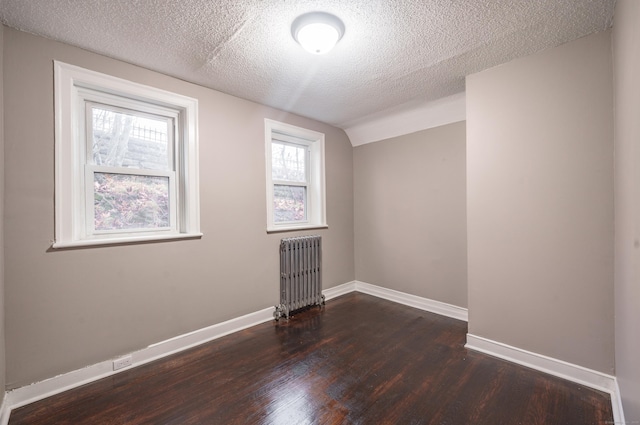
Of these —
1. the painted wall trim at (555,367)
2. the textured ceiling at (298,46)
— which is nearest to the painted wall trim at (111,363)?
the painted wall trim at (555,367)

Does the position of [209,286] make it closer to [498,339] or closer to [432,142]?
[498,339]

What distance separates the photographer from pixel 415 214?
3383 mm

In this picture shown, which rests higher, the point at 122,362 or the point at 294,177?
the point at 294,177

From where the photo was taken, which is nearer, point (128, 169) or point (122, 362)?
point (122, 362)

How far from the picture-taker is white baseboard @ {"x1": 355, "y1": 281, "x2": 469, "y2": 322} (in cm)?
298

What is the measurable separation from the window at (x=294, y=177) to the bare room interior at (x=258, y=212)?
314 millimetres

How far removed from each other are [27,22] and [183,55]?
0.87 meters

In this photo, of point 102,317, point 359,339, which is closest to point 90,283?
point 102,317

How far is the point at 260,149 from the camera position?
2.98 meters

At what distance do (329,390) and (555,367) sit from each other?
1669mm

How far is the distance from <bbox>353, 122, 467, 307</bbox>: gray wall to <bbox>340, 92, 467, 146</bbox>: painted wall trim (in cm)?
9

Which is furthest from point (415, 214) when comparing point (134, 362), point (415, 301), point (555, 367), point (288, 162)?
point (134, 362)

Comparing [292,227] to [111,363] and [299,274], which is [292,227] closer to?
[299,274]

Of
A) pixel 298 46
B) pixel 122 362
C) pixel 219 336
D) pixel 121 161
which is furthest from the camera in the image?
pixel 219 336
